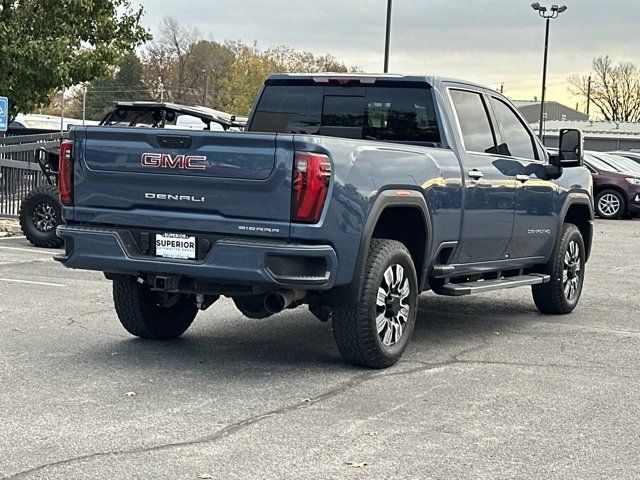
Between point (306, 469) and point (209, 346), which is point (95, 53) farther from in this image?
point (306, 469)

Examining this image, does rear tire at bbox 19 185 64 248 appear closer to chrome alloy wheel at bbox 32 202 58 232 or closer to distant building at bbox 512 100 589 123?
chrome alloy wheel at bbox 32 202 58 232

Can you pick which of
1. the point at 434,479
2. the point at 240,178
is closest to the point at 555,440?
the point at 434,479

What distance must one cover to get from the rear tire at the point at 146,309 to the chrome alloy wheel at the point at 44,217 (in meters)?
7.18

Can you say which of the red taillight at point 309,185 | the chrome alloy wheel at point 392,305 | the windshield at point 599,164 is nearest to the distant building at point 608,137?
the windshield at point 599,164

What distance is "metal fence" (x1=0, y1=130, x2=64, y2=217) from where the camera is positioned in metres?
18.2

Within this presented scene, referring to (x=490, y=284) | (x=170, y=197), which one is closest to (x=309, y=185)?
(x=170, y=197)

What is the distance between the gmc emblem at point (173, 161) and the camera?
23.6 ft

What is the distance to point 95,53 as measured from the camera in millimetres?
25844

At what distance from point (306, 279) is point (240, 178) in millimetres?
734

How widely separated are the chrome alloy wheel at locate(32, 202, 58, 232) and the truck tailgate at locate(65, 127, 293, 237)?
791 cm

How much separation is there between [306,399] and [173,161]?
1.73m

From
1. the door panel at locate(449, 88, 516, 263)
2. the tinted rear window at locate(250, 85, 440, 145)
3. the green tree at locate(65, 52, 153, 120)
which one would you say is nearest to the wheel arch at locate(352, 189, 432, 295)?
the door panel at locate(449, 88, 516, 263)

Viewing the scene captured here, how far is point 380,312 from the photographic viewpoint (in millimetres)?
7699

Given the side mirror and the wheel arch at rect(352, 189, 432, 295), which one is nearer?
the wheel arch at rect(352, 189, 432, 295)
